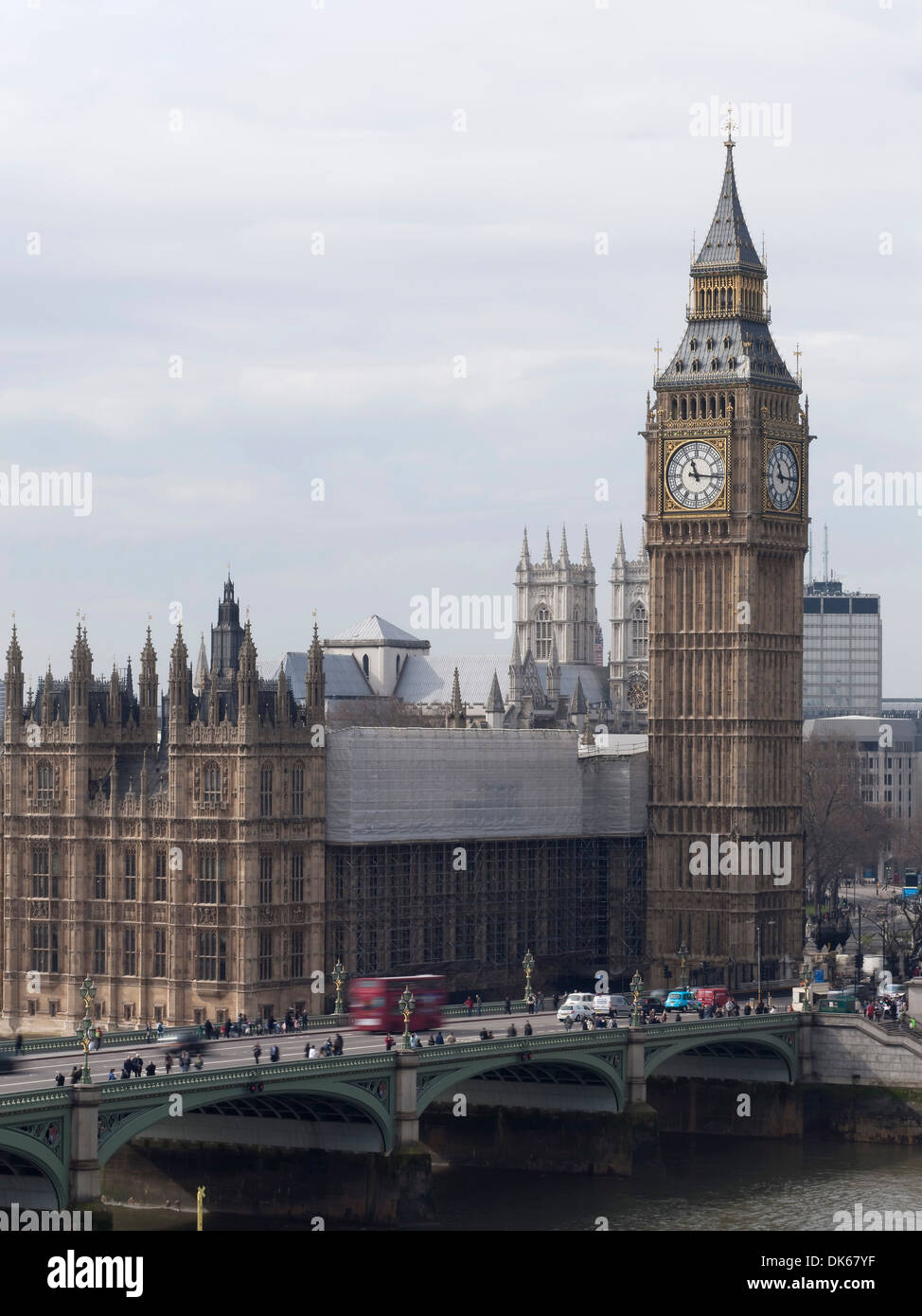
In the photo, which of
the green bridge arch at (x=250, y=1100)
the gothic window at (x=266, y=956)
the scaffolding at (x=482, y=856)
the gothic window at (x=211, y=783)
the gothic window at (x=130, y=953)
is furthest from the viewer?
the scaffolding at (x=482, y=856)

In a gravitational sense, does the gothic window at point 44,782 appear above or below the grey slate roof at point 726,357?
below

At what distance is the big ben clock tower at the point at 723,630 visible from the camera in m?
148

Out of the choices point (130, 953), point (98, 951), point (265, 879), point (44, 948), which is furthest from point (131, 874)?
point (265, 879)

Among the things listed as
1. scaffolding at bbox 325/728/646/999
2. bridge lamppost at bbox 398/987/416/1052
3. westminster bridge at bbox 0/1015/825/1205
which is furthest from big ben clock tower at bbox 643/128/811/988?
bridge lamppost at bbox 398/987/416/1052

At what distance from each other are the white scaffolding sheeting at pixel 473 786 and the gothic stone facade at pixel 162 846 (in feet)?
8.08

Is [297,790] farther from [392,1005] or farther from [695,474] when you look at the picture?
[695,474]

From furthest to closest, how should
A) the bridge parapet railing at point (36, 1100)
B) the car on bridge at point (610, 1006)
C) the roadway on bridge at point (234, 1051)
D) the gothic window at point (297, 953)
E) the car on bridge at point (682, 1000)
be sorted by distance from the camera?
the car on bridge at point (682, 1000) < the gothic window at point (297, 953) < the car on bridge at point (610, 1006) < the roadway on bridge at point (234, 1051) < the bridge parapet railing at point (36, 1100)

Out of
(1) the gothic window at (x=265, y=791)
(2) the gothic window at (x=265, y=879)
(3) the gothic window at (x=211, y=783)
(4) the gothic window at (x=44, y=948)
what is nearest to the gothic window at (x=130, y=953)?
(4) the gothic window at (x=44, y=948)

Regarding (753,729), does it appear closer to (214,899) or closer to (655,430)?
(655,430)

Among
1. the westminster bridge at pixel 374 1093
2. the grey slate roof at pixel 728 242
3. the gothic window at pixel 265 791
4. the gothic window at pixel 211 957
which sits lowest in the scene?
the westminster bridge at pixel 374 1093

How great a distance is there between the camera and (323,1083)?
10444cm

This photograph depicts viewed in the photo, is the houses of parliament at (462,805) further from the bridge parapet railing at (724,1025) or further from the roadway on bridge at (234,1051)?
the bridge parapet railing at (724,1025)

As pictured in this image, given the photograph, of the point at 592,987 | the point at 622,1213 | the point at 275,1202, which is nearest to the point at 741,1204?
the point at 622,1213

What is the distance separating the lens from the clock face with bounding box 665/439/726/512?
14775cm
